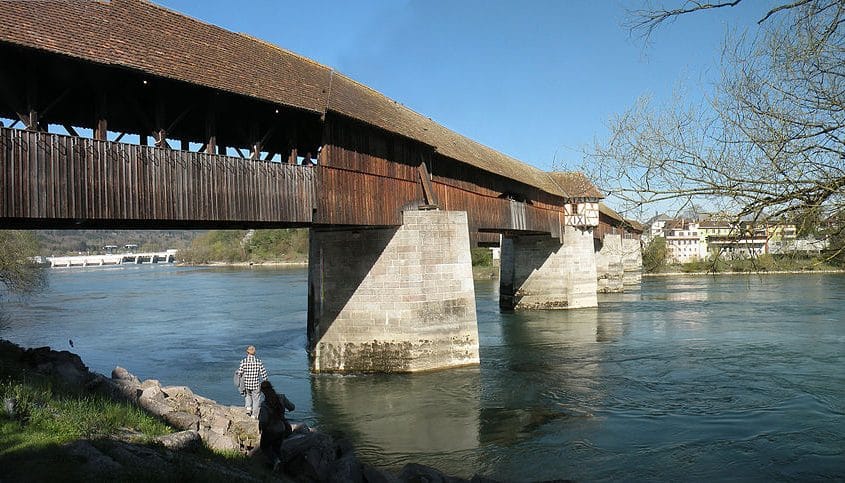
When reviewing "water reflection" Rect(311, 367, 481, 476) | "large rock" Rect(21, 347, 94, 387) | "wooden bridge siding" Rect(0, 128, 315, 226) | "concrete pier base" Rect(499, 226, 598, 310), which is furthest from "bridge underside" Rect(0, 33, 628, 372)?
"concrete pier base" Rect(499, 226, 598, 310)

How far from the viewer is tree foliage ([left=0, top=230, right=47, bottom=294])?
64.1ft

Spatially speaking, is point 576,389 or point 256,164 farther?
point 576,389

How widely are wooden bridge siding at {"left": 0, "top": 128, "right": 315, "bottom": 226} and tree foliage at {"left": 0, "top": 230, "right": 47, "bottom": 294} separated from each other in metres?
13.4

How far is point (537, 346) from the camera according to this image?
17.7m

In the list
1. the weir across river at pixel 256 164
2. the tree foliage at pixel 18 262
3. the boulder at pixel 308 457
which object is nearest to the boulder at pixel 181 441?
the boulder at pixel 308 457

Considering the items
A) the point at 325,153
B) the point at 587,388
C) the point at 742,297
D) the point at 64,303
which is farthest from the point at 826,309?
the point at 64,303

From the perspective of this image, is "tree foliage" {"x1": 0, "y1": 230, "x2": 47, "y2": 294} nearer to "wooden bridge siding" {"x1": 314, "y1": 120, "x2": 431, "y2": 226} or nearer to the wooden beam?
"wooden bridge siding" {"x1": 314, "y1": 120, "x2": 431, "y2": 226}

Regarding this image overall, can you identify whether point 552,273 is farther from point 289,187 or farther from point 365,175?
point 289,187

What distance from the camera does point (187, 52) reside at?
9531mm

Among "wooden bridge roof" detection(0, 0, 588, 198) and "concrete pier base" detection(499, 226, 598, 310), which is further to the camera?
"concrete pier base" detection(499, 226, 598, 310)

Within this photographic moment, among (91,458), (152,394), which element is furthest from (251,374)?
(91,458)

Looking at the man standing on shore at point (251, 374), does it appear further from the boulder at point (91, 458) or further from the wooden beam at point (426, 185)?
the wooden beam at point (426, 185)

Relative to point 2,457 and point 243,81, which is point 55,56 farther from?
point 2,457

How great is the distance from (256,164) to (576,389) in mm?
7531
